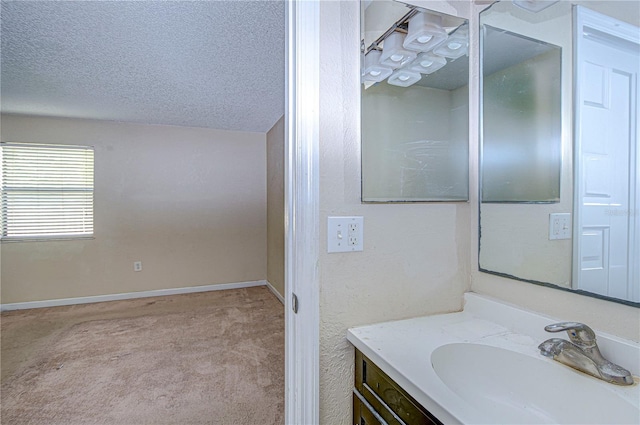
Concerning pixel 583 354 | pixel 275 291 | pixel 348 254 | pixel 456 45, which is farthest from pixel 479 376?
pixel 275 291

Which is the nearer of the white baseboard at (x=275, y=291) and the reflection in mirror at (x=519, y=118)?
the reflection in mirror at (x=519, y=118)

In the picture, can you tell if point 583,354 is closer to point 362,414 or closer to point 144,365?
point 362,414

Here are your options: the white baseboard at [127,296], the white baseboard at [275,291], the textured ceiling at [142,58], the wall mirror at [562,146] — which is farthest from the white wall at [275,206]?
the wall mirror at [562,146]

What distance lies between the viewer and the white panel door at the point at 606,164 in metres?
0.76

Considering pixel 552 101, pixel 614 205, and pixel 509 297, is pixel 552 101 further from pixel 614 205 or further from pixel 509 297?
pixel 509 297

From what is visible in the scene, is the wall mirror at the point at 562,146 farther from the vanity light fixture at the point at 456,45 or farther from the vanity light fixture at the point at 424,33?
the vanity light fixture at the point at 424,33

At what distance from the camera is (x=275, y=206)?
4.23m

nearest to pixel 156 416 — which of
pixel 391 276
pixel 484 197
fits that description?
pixel 391 276

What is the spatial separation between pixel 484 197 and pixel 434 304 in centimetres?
43

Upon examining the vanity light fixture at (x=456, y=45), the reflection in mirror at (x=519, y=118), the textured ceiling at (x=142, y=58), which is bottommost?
the reflection in mirror at (x=519, y=118)

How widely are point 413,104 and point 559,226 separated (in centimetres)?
61

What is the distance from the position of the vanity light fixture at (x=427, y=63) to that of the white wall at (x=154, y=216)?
375 centimetres

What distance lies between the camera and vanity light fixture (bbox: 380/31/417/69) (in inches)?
42.6

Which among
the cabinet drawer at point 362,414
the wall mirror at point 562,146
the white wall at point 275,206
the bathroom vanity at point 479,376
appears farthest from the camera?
the white wall at point 275,206
